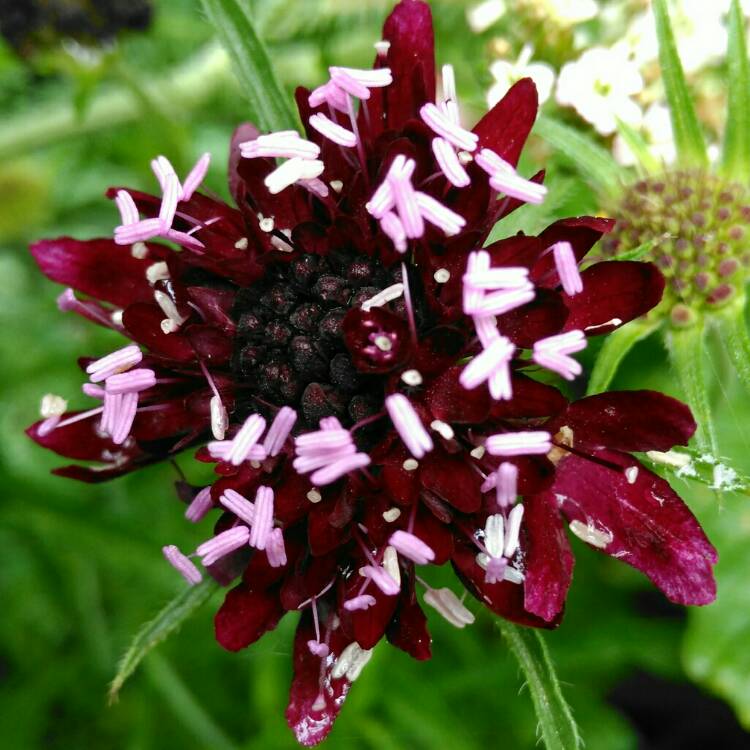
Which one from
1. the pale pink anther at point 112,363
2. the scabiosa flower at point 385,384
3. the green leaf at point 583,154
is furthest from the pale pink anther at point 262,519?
the green leaf at point 583,154

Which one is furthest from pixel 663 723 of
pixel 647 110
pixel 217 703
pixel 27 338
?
pixel 27 338

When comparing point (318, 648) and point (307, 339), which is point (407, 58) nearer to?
point (307, 339)

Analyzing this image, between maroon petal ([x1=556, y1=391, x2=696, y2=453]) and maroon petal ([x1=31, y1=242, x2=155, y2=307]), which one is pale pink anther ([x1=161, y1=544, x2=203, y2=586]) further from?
maroon petal ([x1=556, y1=391, x2=696, y2=453])

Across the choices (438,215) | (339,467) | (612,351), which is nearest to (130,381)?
(339,467)

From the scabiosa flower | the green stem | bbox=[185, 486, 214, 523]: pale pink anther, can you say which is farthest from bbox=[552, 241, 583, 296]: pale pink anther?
the green stem

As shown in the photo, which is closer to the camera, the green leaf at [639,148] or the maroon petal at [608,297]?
the maroon petal at [608,297]

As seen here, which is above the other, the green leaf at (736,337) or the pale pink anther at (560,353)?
the pale pink anther at (560,353)

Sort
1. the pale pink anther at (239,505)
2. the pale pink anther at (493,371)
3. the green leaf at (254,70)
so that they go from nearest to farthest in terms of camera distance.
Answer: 1. the pale pink anther at (493,371)
2. the pale pink anther at (239,505)
3. the green leaf at (254,70)

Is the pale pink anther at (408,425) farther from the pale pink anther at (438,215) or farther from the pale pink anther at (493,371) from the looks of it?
the pale pink anther at (438,215)
